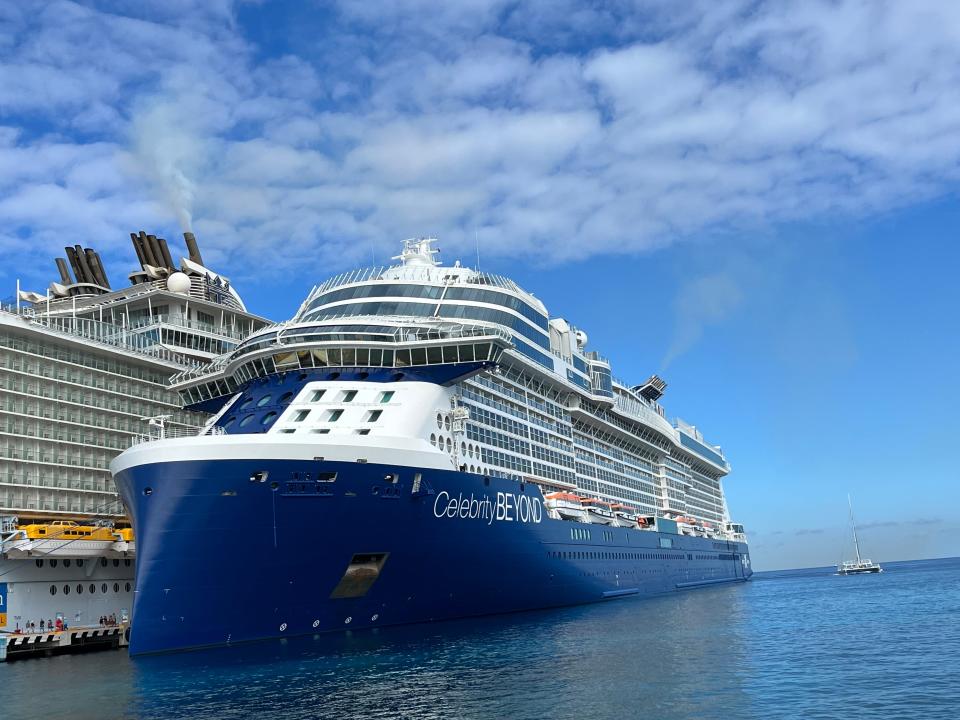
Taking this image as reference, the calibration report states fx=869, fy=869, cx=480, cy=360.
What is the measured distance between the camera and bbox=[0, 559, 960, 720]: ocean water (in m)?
18.8

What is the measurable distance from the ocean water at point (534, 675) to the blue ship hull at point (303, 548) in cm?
93

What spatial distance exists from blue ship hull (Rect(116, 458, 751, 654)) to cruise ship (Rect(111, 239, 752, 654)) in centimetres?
6

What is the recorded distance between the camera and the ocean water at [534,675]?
61.5ft

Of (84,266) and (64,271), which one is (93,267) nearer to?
(84,266)

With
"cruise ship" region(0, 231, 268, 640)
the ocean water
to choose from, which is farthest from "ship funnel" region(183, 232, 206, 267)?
the ocean water

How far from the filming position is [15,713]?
2112cm

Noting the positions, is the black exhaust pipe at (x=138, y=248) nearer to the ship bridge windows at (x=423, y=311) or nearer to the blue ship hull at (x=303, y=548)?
the ship bridge windows at (x=423, y=311)

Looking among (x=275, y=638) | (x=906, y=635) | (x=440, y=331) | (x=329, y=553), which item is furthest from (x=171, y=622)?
(x=906, y=635)

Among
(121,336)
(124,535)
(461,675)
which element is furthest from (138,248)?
(461,675)

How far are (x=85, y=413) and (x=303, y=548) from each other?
85.4 ft

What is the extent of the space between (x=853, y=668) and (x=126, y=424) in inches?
1643

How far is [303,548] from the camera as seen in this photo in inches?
1133

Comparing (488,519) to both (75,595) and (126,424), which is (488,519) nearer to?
(75,595)

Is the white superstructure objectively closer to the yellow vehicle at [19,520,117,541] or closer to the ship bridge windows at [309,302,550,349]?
the ship bridge windows at [309,302,550,349]
